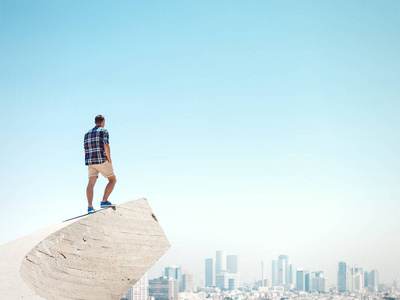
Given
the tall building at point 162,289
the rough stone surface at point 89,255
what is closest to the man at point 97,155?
the rough stone surface at point 89,255

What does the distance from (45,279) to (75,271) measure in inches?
27.5

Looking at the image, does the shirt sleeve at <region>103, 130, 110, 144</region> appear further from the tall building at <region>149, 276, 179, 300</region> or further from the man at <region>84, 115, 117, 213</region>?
the tall building at <region>149, 276, 179, 300</region>

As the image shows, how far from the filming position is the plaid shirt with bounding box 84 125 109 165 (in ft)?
27.8

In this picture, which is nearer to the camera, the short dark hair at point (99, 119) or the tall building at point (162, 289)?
the short dark hair at point (99, 119)

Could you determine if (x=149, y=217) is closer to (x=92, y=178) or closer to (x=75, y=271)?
(x=92, y=178)

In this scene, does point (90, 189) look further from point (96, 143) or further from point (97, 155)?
point (96, 143)

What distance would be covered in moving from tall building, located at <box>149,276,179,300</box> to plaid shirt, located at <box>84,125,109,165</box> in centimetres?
15217

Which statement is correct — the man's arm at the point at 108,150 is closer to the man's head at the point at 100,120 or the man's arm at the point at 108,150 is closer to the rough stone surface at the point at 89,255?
the man's head at the point at 100,120

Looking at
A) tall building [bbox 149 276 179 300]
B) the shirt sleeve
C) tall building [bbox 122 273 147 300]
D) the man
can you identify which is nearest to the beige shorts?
the man

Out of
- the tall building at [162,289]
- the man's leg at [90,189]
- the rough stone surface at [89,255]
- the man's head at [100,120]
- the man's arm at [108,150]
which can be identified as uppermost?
the man's head at [100,120]

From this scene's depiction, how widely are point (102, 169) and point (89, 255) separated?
1742mm

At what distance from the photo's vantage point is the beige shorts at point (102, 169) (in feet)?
28.2

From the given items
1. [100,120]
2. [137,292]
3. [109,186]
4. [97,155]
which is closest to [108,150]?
[97,155]

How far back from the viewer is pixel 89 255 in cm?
748
